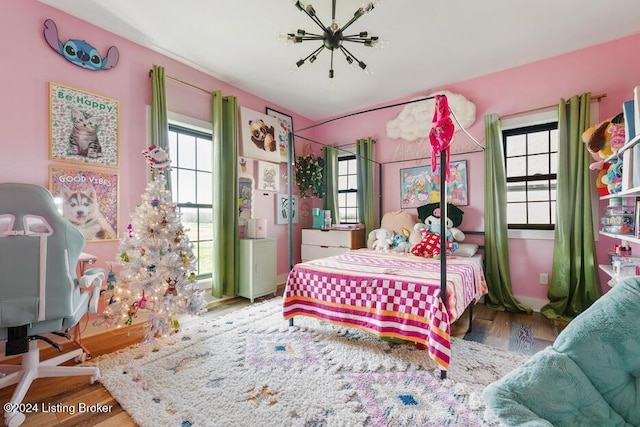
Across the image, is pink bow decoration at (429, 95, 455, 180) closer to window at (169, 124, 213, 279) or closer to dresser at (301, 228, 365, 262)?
dresser at (301, 228, 365, 262)

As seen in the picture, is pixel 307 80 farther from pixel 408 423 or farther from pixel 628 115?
pixel 408 423

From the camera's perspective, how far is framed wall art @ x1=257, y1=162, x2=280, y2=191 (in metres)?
4.23

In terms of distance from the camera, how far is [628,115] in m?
1.84

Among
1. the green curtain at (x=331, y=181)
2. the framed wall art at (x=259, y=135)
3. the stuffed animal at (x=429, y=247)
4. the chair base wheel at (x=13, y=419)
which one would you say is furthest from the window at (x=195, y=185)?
the stuffed animal at (x=429, y=247)

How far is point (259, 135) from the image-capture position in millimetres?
4164

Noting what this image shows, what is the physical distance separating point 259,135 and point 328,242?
1855mm

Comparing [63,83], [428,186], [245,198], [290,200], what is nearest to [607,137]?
[428,186]

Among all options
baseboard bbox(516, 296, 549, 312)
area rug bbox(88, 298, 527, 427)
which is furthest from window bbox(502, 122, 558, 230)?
area rug bbox(88, 298, 527, 427)

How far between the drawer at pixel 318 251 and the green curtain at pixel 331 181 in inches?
22.9

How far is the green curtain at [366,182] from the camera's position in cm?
438

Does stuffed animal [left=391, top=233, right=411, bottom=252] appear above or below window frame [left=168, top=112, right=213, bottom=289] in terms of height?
below

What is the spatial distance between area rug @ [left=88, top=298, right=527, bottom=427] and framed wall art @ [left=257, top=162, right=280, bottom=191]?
7.25 ft

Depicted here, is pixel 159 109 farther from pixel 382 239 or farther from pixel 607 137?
pixel 607 137

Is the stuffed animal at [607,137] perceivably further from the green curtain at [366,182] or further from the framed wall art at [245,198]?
the framed wall art at [245,198]
